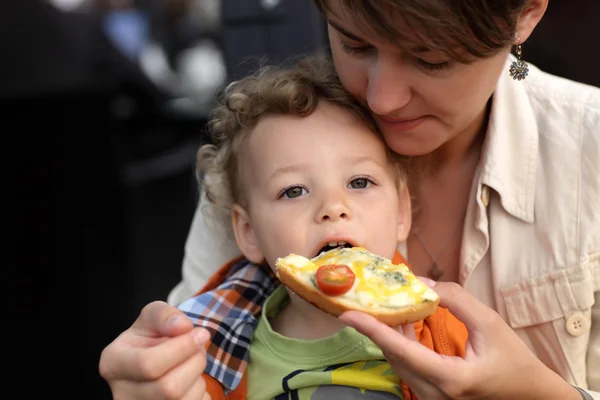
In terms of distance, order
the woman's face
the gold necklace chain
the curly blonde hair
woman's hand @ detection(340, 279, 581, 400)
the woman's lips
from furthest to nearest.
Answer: the gold necklace chain
the curly blonde hair
the woman's lips
the woman's face
woman's hand @ detection(340, 279, 581, 400)

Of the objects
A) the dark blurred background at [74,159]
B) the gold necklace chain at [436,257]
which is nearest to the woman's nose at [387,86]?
the gold necklace chain at [436,257]

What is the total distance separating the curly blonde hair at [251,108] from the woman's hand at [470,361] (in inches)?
20.4

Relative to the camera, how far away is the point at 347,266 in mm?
1420

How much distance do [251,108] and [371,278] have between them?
1.95ft

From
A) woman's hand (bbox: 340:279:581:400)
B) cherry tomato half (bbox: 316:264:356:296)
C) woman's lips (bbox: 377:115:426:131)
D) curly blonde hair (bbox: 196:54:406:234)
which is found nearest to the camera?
woman's hand (bbox: 340:279:581:400)

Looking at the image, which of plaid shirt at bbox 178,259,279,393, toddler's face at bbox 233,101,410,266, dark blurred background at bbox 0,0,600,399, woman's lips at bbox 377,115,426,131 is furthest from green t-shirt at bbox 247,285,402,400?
dark blurred background at bbox 0,0,600,399

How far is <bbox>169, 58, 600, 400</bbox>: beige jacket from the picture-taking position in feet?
5.69

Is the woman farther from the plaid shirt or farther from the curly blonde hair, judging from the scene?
the plaid shirt

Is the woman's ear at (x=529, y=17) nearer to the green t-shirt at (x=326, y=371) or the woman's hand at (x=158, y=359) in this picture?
the green t-shirt at (x=326, y=371)

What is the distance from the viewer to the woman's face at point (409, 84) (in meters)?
1.50

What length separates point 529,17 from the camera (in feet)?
5.29

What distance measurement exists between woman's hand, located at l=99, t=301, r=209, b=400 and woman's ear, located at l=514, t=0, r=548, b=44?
2.91 ft

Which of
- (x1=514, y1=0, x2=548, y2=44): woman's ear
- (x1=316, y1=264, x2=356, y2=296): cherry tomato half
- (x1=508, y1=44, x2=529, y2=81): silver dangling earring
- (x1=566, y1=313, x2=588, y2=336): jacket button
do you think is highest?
(x1=514, y1=0, x2=548, y2=44): woman's ear

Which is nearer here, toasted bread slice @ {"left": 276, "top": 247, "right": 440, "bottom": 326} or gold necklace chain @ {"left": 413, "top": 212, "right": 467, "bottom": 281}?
toasted bread slice @ {"left": 276, "top": 247, "right": 440, "bottom": 326}
